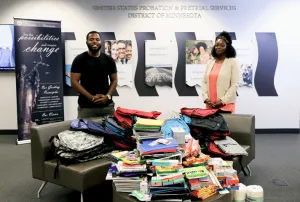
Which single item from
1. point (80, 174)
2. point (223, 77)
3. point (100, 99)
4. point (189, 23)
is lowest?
point (80, 174)

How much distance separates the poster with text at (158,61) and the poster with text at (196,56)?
0.96 feet

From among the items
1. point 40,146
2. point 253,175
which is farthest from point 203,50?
point 40,146

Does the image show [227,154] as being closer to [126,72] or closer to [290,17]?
[126,72]

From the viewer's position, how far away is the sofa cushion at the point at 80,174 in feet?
8.13

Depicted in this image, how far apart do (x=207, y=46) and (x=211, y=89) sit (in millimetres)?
1865

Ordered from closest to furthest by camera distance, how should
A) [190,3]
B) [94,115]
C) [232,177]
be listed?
1. [232,177]
2. [94,115]
3. [190,3]

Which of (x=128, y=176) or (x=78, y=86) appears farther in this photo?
(x=78, y=86)

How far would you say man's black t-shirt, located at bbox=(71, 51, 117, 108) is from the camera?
339 centimetres

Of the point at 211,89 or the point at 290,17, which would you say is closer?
the point at 211,89

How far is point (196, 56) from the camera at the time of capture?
5.27 meters

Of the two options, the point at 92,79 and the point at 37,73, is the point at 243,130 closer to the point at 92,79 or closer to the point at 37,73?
the point at 92,79

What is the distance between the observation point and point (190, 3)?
17.2 ft

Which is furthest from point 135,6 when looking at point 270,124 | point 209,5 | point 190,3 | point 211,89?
point 270,124

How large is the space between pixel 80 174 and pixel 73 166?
0.46 ft
